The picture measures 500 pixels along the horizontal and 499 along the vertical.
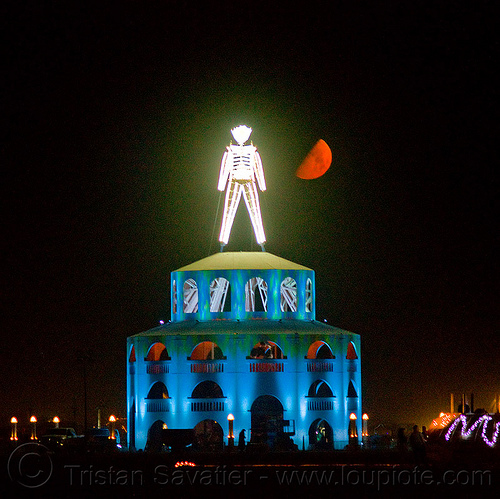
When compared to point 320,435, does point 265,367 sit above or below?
above

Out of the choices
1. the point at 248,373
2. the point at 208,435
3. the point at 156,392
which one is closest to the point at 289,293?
the point at 248,373

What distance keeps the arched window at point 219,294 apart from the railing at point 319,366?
279 inches

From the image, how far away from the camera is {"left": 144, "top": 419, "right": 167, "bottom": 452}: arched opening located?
61.4m

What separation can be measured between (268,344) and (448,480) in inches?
1064

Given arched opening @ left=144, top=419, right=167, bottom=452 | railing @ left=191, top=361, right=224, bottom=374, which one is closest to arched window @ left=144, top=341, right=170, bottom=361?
arched opening @ left=144, top=419, right=167, bottom=452

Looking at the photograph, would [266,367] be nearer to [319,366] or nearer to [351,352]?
[319,366]

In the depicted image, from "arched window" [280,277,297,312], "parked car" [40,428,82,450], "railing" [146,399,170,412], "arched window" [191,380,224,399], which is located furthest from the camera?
"arched window" [280,277,297,312]

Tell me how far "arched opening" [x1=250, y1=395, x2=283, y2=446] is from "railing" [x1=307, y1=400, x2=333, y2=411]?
1656 millimetres

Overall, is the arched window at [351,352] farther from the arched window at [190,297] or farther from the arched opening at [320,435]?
the arched window at [190,297]

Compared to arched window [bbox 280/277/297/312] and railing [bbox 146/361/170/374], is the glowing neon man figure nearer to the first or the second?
arched window [bbox 280/277/297/312]

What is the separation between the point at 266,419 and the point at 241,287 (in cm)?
718

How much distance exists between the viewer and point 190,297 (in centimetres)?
6756

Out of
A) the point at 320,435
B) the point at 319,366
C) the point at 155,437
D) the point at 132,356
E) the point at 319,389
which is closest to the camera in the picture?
the point at 319,366

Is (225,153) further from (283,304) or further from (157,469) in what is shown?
(157,469)
